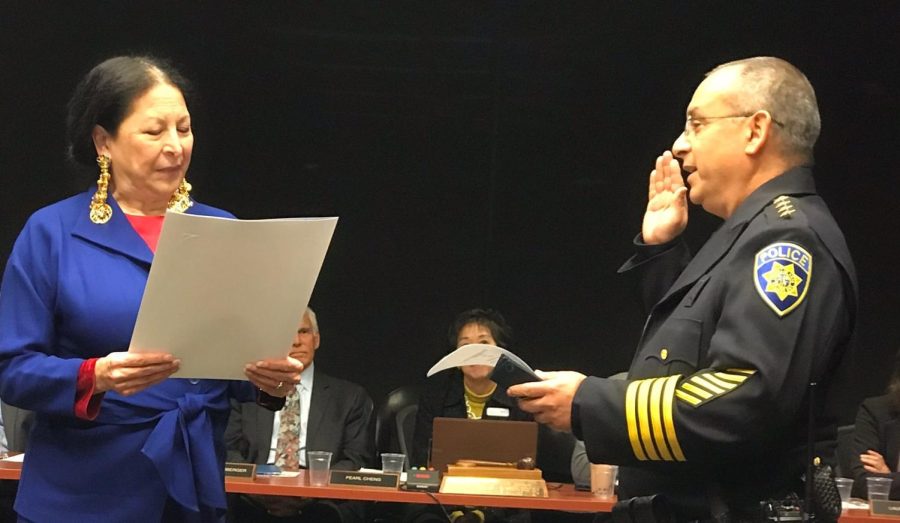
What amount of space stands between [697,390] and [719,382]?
0.04 m

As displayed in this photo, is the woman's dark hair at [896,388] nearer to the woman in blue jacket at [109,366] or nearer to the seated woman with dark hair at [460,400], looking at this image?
the seated woman with dark hair at [460,400]

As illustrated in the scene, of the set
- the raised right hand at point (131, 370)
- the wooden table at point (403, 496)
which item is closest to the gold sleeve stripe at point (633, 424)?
the raised right hand at point (131, 370)

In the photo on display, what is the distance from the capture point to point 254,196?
236 inches

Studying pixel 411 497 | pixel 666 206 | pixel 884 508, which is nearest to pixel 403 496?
pixel 411 497

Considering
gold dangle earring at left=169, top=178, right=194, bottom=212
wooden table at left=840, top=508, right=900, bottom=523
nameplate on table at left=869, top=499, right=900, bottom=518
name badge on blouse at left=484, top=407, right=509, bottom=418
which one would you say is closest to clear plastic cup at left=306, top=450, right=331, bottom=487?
name badge on blouse at left=484, top=407, right=509, bottom=418

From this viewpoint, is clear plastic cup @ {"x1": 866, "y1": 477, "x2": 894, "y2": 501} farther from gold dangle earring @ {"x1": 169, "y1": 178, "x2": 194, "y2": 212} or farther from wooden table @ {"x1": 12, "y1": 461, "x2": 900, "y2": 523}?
gold dangle earring @ {"x1": 169, "y1": 178, "x2": 194, "y2": 212}

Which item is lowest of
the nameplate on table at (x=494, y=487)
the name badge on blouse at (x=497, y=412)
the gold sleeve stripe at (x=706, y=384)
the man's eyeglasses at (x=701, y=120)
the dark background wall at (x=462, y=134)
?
the nameplate on table at (x=494, y=487)

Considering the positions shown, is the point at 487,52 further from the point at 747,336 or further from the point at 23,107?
the point at 747,336

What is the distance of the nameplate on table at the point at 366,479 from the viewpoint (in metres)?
4.11

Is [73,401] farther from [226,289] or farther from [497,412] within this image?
[497,412]

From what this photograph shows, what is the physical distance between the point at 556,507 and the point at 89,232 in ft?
7.08

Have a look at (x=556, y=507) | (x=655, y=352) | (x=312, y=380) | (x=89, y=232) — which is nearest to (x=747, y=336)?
(x=655, y=352)

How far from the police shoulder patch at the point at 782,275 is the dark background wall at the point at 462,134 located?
4.00m

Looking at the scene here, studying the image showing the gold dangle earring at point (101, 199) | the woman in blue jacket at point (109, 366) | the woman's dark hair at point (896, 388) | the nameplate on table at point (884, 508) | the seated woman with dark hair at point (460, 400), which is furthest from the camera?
the woman's dark hair at point (896, 388)
